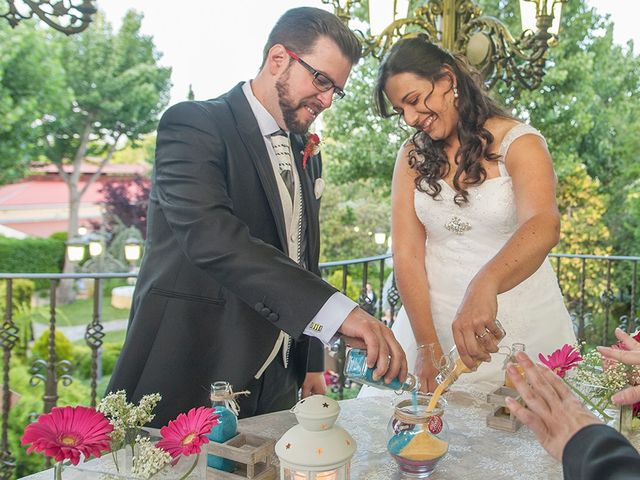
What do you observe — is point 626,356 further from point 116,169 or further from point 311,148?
point 116,169

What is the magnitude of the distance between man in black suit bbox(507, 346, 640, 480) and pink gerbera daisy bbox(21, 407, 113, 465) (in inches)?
25.0

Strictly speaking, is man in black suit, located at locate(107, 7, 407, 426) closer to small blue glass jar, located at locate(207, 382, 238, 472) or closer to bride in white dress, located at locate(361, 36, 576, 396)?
small blue glass jar, located at locate(207, 382, 238, 472)

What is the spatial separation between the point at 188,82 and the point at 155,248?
55.5ft

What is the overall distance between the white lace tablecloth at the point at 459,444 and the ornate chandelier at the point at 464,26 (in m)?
2.51

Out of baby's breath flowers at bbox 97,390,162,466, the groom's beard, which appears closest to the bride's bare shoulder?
the groom's beard

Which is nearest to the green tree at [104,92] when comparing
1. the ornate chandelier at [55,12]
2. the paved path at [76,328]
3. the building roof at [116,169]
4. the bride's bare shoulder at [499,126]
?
the building roof at [116,169]

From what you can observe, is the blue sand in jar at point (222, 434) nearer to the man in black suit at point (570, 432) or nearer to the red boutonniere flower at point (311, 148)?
the man in black suit at point (570, 432)

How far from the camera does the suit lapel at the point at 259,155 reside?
1668mm

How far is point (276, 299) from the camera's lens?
4.70 ft

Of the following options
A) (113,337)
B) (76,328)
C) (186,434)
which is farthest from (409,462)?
(76,328)

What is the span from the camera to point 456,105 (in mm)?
2188

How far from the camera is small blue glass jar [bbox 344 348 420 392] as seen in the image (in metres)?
1.31

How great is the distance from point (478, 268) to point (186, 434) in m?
1.56

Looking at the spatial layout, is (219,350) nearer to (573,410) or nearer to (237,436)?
(237,436)
